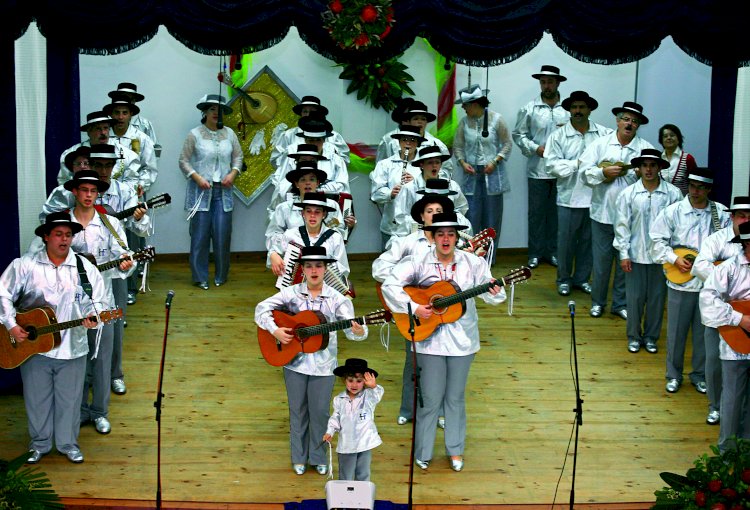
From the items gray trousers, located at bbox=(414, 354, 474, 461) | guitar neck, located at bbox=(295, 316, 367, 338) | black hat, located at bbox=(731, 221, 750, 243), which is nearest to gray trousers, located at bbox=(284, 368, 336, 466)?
guitar neck, located at bbox=(295, 316, 367, 338)

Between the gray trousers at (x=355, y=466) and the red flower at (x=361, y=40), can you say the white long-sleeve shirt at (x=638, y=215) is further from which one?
the gray trousers at (x=355, y=466)

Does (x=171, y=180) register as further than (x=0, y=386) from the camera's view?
Yes

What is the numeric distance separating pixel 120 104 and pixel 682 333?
5.38m

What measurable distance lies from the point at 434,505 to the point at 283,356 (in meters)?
1.43

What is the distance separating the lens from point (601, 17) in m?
9.12

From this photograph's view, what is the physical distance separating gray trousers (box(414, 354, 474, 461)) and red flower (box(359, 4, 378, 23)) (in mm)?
2477

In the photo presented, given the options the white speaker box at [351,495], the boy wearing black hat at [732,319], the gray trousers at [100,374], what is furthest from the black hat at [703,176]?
the gray trousers at [100,374]

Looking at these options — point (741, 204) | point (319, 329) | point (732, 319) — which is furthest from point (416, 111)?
point (732, 319)

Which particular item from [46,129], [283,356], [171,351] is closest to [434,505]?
[283,356]

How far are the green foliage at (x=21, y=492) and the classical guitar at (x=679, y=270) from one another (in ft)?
16.7

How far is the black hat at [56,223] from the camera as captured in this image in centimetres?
820

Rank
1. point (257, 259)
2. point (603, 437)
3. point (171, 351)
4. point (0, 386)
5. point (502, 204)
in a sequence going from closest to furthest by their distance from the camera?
point (603, 437) → point (0, 386) → point (171, 351) → point (502, 204) → point (257, 259)

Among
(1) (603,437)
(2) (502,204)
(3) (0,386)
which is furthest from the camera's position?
(2) (502,204)

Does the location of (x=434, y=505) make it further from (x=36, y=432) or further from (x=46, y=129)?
(x=46, y=129)
